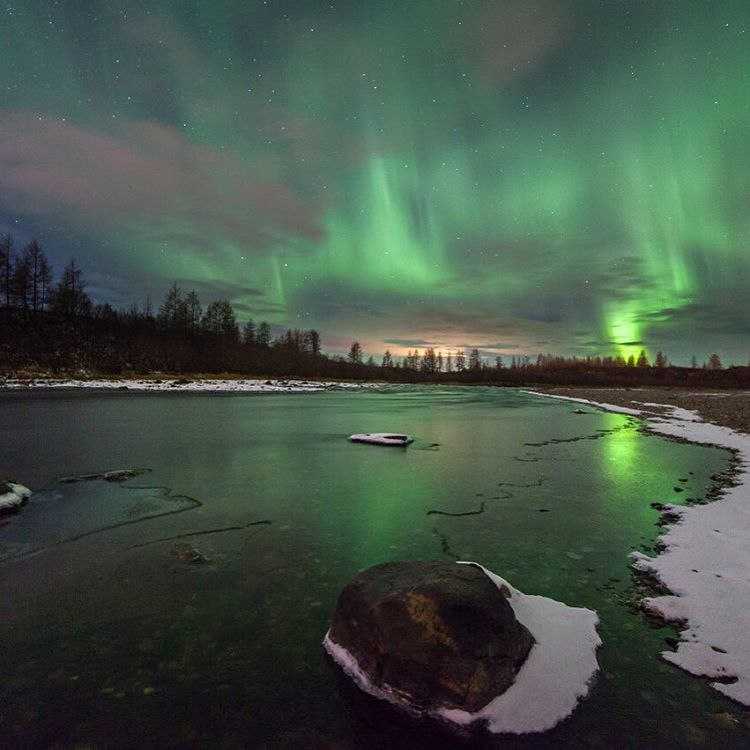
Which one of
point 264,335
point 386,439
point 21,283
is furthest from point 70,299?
point 386,439

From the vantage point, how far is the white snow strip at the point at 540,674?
361cm

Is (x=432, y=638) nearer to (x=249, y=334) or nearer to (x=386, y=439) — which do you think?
(x=386, y=439)

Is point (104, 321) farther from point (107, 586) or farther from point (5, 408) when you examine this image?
point (107, 586)

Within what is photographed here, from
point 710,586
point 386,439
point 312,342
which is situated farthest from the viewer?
point 312,342

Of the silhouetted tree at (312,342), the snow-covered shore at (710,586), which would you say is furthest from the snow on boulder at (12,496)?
the silhouetted tree at (312,342)

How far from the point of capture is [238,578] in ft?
20.1

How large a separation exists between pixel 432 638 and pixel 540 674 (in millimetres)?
1142

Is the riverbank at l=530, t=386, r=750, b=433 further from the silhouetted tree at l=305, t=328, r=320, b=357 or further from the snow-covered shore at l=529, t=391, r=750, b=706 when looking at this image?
the silhouetted tree at l=305, t=328, r=320, b=357

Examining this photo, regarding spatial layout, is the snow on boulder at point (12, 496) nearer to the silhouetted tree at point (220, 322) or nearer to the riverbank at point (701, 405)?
the riverbank at point (701, 405)

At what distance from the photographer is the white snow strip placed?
3.61m

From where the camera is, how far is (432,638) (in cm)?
391

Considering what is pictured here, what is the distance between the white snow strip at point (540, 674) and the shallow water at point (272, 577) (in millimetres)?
137

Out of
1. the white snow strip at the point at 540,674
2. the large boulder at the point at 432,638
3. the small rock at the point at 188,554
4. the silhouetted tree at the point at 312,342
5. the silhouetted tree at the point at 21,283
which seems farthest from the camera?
the silhouetted tree at the point at 312,342

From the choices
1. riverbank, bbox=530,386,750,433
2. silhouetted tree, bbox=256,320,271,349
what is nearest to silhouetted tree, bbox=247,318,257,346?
silhouetted tree, bbox=256,320,271,349
